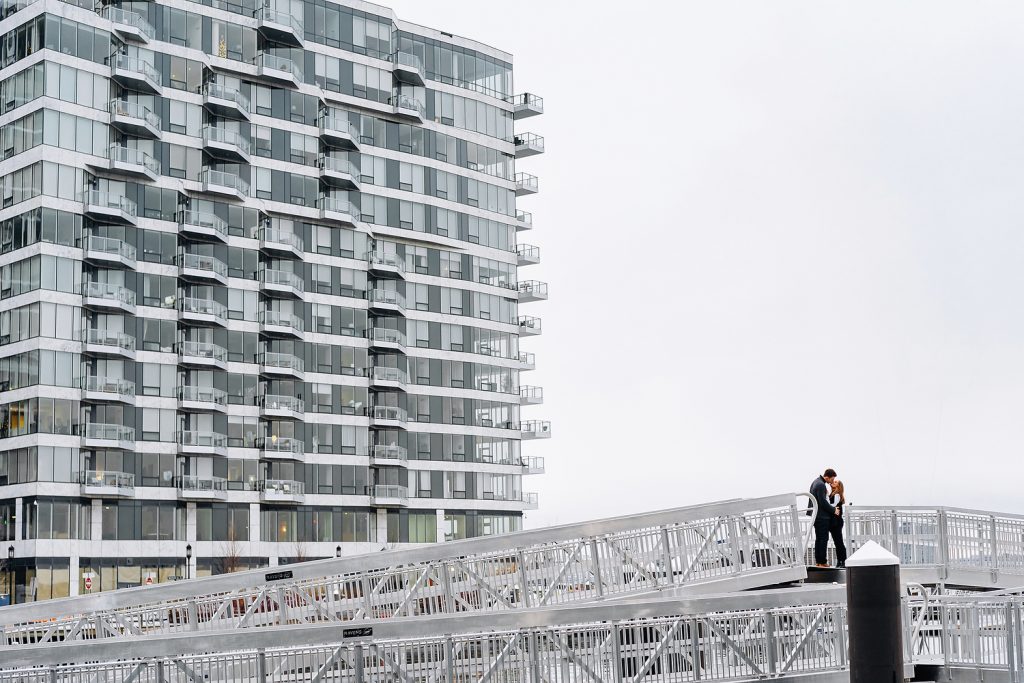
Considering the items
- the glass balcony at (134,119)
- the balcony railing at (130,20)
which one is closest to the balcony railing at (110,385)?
the glass balcony at (134,119)

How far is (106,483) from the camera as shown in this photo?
72.8 m

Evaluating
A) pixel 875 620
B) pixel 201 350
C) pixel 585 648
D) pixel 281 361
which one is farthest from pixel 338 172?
pixel 875 620

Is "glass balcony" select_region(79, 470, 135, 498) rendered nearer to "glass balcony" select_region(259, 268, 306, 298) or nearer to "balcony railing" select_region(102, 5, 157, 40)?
"glass balcony" select_region(259, 268, 306, 298)

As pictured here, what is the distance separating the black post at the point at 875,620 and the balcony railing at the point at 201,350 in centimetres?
6674

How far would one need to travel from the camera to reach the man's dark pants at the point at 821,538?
80.9 feet

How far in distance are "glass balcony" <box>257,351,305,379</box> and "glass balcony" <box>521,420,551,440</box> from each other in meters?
18.7

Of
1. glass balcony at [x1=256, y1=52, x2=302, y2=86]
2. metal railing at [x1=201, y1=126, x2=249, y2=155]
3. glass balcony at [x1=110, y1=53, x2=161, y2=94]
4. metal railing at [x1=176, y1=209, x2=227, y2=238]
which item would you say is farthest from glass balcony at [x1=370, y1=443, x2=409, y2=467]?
glass balcony at [x1=110, y1=53, x2=161, y2=94]

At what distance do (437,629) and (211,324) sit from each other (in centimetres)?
6194

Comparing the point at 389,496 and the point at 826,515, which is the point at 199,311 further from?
the point at 826,515

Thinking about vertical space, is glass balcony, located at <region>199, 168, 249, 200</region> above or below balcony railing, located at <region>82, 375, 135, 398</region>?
above

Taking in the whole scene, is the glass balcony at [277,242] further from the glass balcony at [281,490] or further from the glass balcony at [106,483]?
the glass balcony at [106,483]

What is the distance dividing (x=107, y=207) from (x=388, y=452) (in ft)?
74.8

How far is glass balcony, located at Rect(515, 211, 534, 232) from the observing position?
97125mm

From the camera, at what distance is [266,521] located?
263 feet
